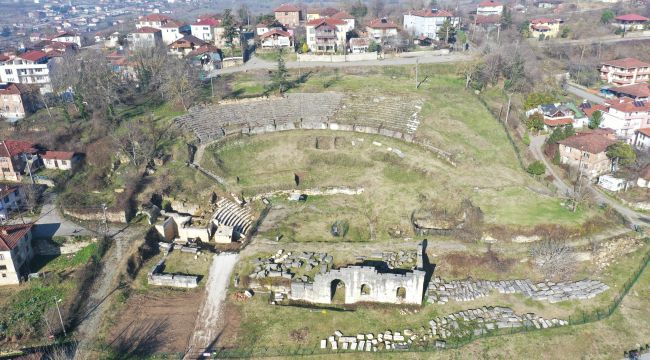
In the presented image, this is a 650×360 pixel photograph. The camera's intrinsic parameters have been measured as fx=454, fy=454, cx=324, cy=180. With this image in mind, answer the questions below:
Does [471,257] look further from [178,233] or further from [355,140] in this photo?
[178,233]

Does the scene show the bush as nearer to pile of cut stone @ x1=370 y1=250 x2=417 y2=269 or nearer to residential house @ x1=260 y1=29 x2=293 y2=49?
pile of cut stone @ x1=370 y1=250 x2=417 y2=269

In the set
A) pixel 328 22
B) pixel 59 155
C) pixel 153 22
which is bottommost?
pixel 59 155

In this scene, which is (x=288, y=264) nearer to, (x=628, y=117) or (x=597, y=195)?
(x=597, y=195)

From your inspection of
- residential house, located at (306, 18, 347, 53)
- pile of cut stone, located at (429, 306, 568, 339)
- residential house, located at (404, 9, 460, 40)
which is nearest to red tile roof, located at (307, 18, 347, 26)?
residential house, located at (306, 18, 347, 53)

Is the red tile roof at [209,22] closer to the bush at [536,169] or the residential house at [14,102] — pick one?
the residential house at [14,102]

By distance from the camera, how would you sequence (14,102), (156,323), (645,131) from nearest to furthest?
(156,323), (645,131), (14,102)

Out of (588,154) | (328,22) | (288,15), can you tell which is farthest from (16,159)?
(288,15)

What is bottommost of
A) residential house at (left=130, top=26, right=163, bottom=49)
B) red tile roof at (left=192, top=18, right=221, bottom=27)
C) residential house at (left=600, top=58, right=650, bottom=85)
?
residential house at (left=600, top=58, right=650, bottom=85)

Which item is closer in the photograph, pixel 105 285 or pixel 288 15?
pixel 105 285
